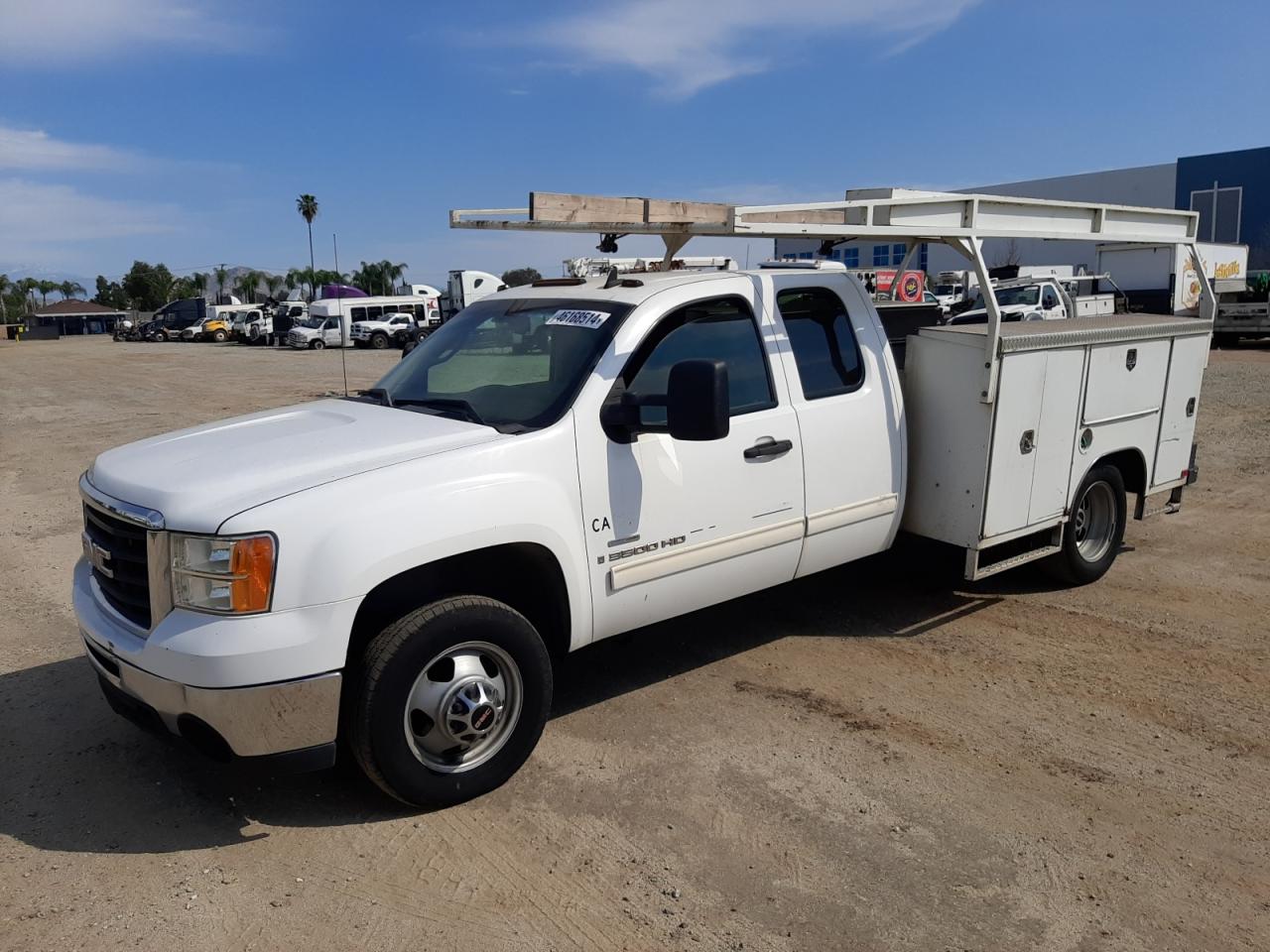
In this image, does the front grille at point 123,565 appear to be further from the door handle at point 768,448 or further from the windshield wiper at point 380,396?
the door handle at point 768,448

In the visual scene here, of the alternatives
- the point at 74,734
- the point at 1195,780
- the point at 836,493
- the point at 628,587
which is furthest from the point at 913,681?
the point at 74,734

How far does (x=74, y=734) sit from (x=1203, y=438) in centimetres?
1193

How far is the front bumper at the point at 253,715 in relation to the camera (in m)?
3.21

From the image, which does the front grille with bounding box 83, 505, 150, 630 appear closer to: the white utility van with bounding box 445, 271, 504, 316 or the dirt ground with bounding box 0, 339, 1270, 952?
the dirt ground with bounding box 0, 339, 1270, 952

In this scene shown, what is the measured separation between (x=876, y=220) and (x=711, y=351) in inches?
45.0

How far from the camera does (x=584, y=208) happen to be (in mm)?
4297

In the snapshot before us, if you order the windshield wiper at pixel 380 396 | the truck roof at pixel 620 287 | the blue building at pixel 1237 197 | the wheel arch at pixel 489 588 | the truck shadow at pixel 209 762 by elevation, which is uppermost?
the blue building at pixel 1237 197

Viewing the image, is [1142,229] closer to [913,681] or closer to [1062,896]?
[913,681]

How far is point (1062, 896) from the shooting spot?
316 cm

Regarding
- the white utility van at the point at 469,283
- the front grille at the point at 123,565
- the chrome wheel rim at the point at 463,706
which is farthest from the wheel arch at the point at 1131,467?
the white utility van at the point at 469,283

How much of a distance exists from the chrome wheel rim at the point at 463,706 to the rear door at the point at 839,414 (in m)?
1.71

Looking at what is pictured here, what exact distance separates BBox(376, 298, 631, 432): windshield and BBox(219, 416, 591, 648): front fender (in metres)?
0.24

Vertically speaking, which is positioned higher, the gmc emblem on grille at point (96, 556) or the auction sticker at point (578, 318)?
the auction sticker at point (578, 318)

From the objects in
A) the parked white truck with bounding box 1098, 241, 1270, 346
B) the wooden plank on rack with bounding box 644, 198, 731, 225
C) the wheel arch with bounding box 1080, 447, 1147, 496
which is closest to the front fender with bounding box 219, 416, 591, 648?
the wooden plank on rack with bounding box 644, 198, 731, 225
